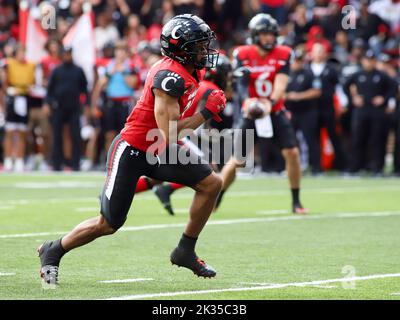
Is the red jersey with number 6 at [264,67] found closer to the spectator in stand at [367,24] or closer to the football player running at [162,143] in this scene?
the football player running at [162,143]

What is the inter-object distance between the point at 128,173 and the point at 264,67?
5.22 metres

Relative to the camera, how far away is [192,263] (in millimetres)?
7191

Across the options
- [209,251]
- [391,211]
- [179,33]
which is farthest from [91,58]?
[179,33]

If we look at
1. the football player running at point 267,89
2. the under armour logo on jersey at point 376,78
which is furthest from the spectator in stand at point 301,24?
the football player running at point 267,89

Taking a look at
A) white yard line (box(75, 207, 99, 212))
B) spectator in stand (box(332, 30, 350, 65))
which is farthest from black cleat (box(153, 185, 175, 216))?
spectator in stand (box(332, 30, 350, 65))

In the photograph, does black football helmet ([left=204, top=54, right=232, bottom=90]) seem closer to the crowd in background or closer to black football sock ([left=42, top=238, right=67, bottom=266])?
black football sock ([left=42, top=238, right=67, bottom=266])

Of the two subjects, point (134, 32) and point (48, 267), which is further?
point (134, 32)

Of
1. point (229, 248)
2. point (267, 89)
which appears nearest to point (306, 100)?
point (267, 89)

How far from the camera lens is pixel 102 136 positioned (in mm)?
21062

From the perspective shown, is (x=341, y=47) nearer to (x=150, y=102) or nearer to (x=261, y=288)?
(x=150, y=102)

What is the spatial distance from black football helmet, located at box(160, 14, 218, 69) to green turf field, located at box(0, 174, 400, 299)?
1.46 metres

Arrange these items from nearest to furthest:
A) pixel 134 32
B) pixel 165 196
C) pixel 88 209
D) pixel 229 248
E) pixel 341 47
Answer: pixel 229 248 < pixel 165 196 < pixel 88 209 < pixel 341 47 < pixel 134 32

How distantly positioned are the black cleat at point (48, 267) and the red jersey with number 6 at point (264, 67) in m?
5.26
